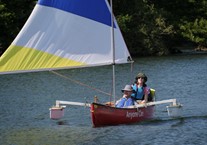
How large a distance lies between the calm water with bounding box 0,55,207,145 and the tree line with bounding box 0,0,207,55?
59.8 feet

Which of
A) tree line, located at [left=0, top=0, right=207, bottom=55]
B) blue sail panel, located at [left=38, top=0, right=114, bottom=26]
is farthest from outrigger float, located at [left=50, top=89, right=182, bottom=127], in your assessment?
tree line, located at [left=0, top=0, right=207, bottom=55]

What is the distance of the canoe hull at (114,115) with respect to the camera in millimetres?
18953

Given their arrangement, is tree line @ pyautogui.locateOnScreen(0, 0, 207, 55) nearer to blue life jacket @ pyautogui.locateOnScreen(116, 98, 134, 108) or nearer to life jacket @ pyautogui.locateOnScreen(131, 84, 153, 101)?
life jacket @ pyautogui.locateOnScreen(131, 84, 153, 101)

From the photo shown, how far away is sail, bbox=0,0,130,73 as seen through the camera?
18188 mm

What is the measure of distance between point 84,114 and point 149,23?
4379 cm

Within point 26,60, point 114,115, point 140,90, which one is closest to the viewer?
point 26,60

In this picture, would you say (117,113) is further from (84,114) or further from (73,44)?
(84,114)

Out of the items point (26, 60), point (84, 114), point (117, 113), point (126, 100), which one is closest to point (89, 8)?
point (26, 60)

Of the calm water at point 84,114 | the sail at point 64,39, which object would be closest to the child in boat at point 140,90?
the calm water at point 84,114

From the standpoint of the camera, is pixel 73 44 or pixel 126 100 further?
pixel 126 100

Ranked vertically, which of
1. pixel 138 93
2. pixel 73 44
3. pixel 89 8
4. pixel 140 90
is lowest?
pixel 138 93

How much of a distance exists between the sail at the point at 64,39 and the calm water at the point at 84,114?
220 cm

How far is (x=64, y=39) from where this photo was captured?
63.1 ft

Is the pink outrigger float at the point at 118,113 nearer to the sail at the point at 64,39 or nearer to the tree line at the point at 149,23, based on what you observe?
the sail at the point at 64,39
